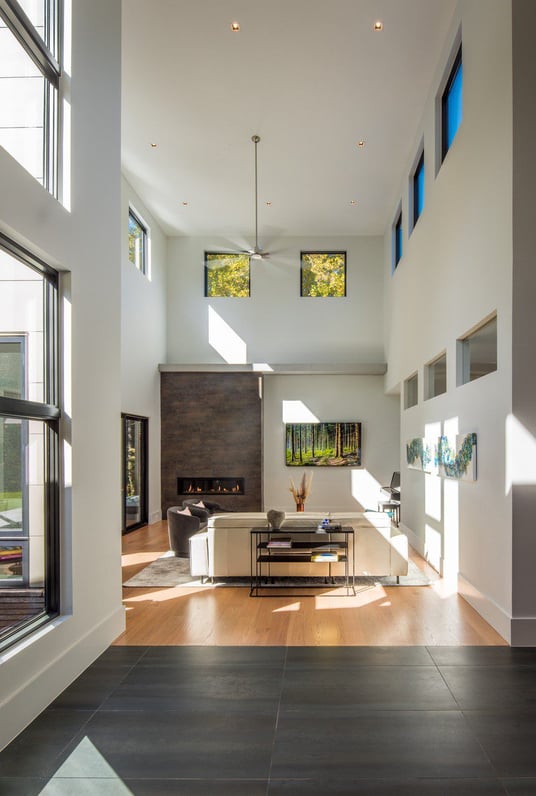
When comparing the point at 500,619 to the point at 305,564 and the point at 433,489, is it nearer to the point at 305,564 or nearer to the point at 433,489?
the point at 305,564

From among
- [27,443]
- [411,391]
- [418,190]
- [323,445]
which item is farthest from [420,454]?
[27,443]

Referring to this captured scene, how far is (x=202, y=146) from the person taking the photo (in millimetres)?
9211

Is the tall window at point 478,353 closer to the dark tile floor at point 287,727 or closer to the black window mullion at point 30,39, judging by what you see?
the dark tile floor at point 287,727

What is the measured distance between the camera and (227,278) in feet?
44.1

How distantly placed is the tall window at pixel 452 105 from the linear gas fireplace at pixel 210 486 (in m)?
7.67

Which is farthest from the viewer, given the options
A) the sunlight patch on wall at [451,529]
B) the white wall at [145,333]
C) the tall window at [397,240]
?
the tall window at [397,240]

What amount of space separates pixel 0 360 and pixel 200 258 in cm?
1043

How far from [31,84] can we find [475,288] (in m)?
4.01

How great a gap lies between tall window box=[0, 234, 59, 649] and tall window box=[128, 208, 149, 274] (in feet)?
23.5

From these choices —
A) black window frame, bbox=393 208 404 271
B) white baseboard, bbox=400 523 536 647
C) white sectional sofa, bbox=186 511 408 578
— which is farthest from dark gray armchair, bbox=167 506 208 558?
black window frame, bbox=393 208 404 271

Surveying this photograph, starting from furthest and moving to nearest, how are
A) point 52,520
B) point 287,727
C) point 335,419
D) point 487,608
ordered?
1. point 335,419
2. point 487,608
3. point 52,520
4. point 287,727

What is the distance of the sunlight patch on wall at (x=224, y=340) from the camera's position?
43.7ft

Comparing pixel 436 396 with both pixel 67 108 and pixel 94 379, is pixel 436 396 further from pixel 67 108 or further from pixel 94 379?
pixel 67 108

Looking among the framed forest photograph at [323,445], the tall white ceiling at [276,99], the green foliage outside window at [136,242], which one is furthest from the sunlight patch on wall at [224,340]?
the tall white ceiling at [276,99]
